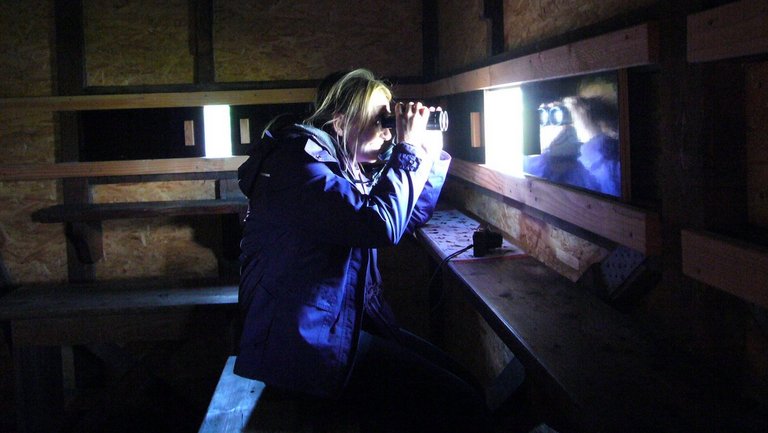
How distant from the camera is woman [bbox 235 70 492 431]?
6.23ft

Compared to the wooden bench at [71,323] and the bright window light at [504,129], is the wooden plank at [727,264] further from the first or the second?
the wooden bench at [71,323]

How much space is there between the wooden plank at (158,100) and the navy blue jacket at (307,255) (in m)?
2.35

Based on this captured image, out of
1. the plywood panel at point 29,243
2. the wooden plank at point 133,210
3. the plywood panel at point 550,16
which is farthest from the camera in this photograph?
the plywood panel at point 29,243

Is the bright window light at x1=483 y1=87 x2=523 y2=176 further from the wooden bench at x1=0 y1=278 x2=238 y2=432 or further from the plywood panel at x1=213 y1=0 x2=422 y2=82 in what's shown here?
the wooden bench at x1=0 y1=278 x2=238 y2=432

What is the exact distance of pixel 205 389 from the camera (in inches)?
175

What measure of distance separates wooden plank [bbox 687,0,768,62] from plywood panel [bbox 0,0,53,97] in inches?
156

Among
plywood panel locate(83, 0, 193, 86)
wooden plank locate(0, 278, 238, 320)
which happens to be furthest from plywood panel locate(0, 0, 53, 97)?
wooden plank locate(0, 278, 238, 320)

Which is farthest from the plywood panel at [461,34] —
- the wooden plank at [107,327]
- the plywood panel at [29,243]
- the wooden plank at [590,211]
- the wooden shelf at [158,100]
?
the plywood panel at [29,243]

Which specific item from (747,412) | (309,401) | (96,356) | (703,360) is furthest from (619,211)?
(96,356)

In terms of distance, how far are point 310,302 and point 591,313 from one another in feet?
2.82

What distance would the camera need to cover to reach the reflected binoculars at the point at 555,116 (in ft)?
7.72

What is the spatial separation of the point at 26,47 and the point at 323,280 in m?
3.33

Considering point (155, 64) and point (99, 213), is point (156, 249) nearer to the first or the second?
point (99, 213)

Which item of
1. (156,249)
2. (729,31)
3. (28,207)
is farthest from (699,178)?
(28,207)
